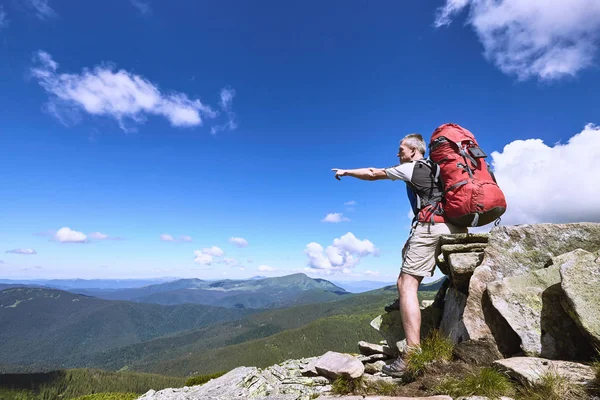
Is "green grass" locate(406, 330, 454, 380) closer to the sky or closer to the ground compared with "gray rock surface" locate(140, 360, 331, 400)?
closer to the sky

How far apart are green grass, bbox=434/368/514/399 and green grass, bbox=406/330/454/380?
33.5 inches

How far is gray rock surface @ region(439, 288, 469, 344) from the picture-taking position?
7049 mm

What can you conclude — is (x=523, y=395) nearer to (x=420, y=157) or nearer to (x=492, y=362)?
(x=492, y=362)

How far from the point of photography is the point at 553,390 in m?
4.54

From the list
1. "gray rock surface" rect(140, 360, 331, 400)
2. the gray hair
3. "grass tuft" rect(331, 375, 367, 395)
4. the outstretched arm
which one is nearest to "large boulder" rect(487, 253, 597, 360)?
"grass tuft" rect(331, 375, 367, 395)

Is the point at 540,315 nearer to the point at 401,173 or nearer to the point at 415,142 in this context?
the point at 401,173

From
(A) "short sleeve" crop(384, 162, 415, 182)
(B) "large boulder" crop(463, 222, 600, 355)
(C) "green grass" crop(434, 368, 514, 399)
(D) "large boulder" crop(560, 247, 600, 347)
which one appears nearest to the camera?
(C) "green grass" crop(434, 368, 514, 399)

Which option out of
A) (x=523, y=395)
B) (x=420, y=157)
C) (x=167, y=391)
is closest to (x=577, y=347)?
(x=523, y=395)

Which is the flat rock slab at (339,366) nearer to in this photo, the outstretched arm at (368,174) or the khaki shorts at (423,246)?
the khaki shorts at (423,246)

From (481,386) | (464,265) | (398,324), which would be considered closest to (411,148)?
(464,265)

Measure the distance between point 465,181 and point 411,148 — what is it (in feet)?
5.99

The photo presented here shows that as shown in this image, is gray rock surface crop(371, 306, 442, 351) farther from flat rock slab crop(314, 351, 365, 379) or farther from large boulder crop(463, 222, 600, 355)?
large boulder crop(463, 222, 600, 355)

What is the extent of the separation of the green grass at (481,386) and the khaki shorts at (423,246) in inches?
90.7

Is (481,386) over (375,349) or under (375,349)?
over
